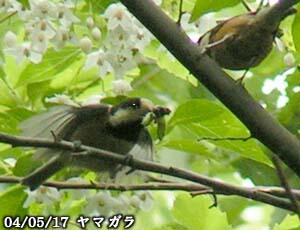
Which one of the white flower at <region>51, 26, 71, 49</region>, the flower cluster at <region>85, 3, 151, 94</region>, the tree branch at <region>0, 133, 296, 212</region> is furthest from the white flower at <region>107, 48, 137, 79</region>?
the tree branch at <region>0, 133, 296, 212</region>

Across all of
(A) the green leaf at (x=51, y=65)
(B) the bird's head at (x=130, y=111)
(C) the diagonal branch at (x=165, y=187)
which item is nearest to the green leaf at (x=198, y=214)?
(B) the bird's head at (x=130, y=111)

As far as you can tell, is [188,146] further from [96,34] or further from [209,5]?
[209,5]

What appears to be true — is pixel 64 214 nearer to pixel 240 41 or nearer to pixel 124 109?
pixel 124 109

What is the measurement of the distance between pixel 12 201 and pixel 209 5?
0.69 meters

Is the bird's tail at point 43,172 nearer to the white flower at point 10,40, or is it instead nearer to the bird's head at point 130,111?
the bird's head at point 130,111

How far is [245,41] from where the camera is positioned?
1.85 m

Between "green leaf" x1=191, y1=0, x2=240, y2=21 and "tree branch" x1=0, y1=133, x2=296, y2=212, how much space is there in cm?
36

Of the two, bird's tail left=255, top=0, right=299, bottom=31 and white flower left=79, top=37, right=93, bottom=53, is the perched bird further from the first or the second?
white flower left=79, top=37, right=93, bottom=53

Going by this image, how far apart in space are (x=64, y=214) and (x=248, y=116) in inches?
28.3

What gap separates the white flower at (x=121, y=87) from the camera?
2281 millimetres

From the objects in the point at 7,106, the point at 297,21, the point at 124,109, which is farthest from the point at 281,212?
the point at 297,21

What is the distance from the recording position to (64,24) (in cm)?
221

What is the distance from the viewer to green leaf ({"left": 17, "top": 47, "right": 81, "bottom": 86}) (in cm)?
229

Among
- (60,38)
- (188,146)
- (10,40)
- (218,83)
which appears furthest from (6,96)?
(218,83)
